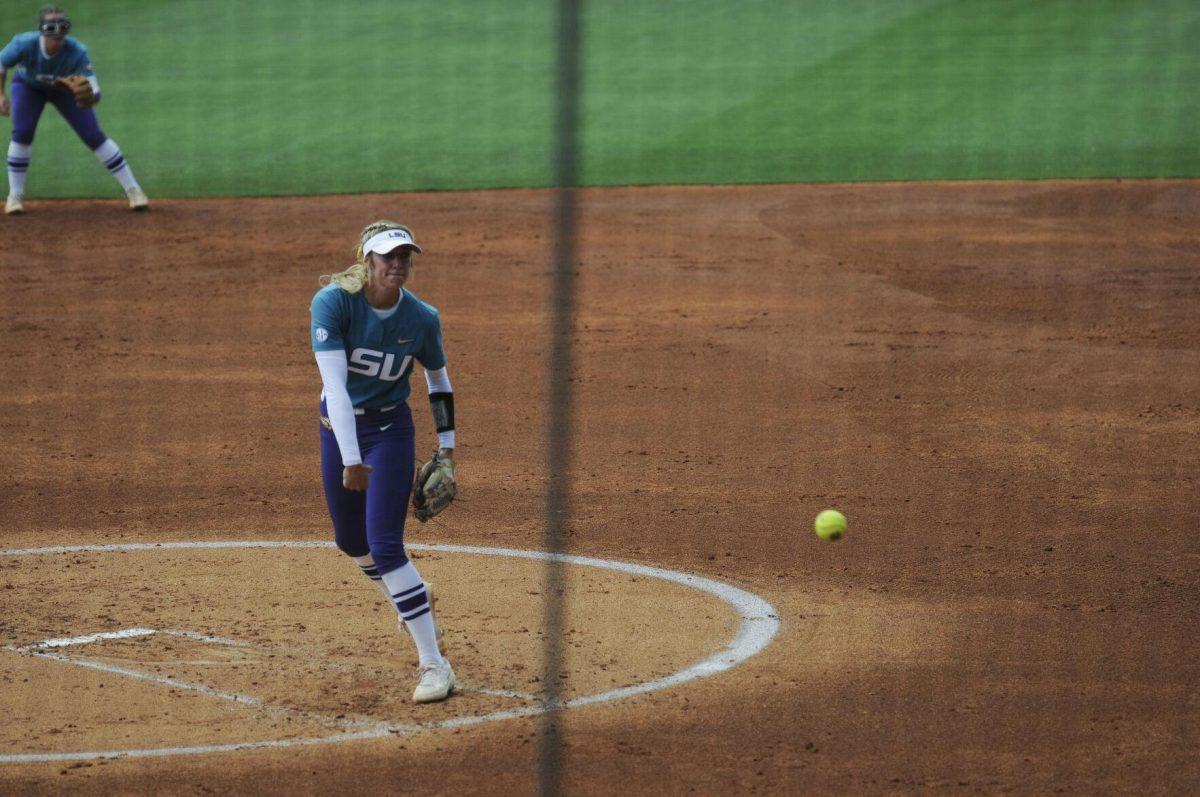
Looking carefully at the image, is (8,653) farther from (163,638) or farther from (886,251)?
(886,251)

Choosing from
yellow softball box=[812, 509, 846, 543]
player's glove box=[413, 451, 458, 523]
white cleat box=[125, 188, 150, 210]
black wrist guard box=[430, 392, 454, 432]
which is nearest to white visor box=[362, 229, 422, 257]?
black wrist guard box=[430, 392, 454, 432]

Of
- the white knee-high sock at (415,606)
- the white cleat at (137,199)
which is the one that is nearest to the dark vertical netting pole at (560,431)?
the white knee-high sock at (415,606)

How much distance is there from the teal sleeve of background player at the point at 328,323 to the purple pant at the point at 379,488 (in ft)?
1.13

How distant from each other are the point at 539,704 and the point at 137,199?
38.2 feet

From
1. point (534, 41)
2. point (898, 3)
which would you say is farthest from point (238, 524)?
point (898, 3)

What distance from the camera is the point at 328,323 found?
6.24 meters

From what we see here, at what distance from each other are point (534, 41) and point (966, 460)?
61.4 ft

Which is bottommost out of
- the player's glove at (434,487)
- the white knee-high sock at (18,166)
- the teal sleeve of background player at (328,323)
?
the player's glove at (434,487)

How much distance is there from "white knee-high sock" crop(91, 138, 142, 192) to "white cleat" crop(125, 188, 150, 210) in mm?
42

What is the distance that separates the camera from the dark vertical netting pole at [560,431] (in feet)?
17.9

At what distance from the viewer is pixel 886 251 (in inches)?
598

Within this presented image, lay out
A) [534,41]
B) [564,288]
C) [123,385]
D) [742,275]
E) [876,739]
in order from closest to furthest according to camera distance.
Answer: [876,739], [123,385], [564,288], [742,275], [534,41]

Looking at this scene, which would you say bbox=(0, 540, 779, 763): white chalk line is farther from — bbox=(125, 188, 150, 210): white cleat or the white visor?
bbox=(125, 188, 150, 210): white cleat

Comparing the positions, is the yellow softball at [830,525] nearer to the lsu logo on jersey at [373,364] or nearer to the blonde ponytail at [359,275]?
the lsu logo on jersey at [373,364]
